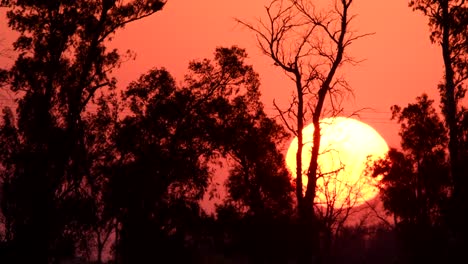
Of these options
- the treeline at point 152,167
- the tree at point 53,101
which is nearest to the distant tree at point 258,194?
the treeline at point 152,167

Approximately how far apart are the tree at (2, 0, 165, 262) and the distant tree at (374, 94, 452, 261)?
99.2ft

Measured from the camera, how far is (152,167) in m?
44.5

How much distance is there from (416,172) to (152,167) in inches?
1077

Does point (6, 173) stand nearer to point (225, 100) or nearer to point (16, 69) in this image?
point (16, 69)

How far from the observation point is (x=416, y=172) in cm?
6222

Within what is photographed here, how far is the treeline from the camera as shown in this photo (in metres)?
31.9

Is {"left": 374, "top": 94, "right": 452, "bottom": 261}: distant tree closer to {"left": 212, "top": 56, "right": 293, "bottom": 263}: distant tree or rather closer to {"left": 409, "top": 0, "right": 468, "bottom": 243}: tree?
{"left": 212, "top": 56, "right": 293, "bottom": 263}: distant tree

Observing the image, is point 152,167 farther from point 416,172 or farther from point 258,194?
point 416,172

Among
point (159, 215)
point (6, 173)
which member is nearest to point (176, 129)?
point (159, 215)

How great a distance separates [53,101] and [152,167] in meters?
12.6

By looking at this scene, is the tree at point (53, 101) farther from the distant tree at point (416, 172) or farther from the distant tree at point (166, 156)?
the distant tree at point (416, 172)

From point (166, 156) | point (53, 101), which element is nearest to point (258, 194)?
point (166, 156)

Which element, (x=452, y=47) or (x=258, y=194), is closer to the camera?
(x=452, y=47)

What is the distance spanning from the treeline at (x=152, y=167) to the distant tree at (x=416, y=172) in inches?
4.8
